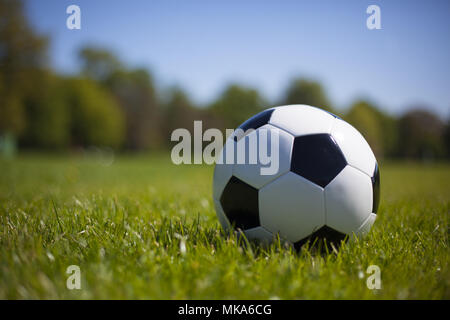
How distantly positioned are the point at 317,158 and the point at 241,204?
0.65 meters

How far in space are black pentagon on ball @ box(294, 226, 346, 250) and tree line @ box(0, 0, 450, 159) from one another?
27459 mm

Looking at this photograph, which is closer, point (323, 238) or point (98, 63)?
point (323, 238)

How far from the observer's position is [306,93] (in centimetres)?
5091

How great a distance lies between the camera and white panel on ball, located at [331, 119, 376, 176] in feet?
7.49

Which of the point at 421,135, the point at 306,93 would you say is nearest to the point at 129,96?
the point at 306,93

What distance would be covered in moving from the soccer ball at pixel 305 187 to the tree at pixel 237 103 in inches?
1899

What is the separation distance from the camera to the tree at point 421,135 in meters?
42.0

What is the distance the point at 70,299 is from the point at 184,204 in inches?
101

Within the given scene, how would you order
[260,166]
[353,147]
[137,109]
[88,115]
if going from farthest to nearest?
[137,109] → [88,115] → [353,147] → [260,166]

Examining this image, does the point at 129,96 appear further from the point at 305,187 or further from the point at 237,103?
the point at 305,187

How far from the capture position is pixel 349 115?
4522cm

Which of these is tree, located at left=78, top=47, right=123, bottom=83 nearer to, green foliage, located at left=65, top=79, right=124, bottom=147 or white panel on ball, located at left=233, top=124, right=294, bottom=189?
green foliage, located at left=65, top=79, right=124, bottom=147

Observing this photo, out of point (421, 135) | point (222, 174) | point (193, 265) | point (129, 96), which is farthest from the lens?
point (129, 96)

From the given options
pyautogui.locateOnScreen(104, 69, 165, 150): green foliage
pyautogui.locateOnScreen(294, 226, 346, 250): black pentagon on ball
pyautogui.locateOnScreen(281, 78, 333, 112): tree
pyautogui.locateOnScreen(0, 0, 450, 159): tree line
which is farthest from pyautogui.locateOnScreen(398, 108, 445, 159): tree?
pyautogui.locateOnScreen(294, 226, 346, 250): black pentagon on ball
